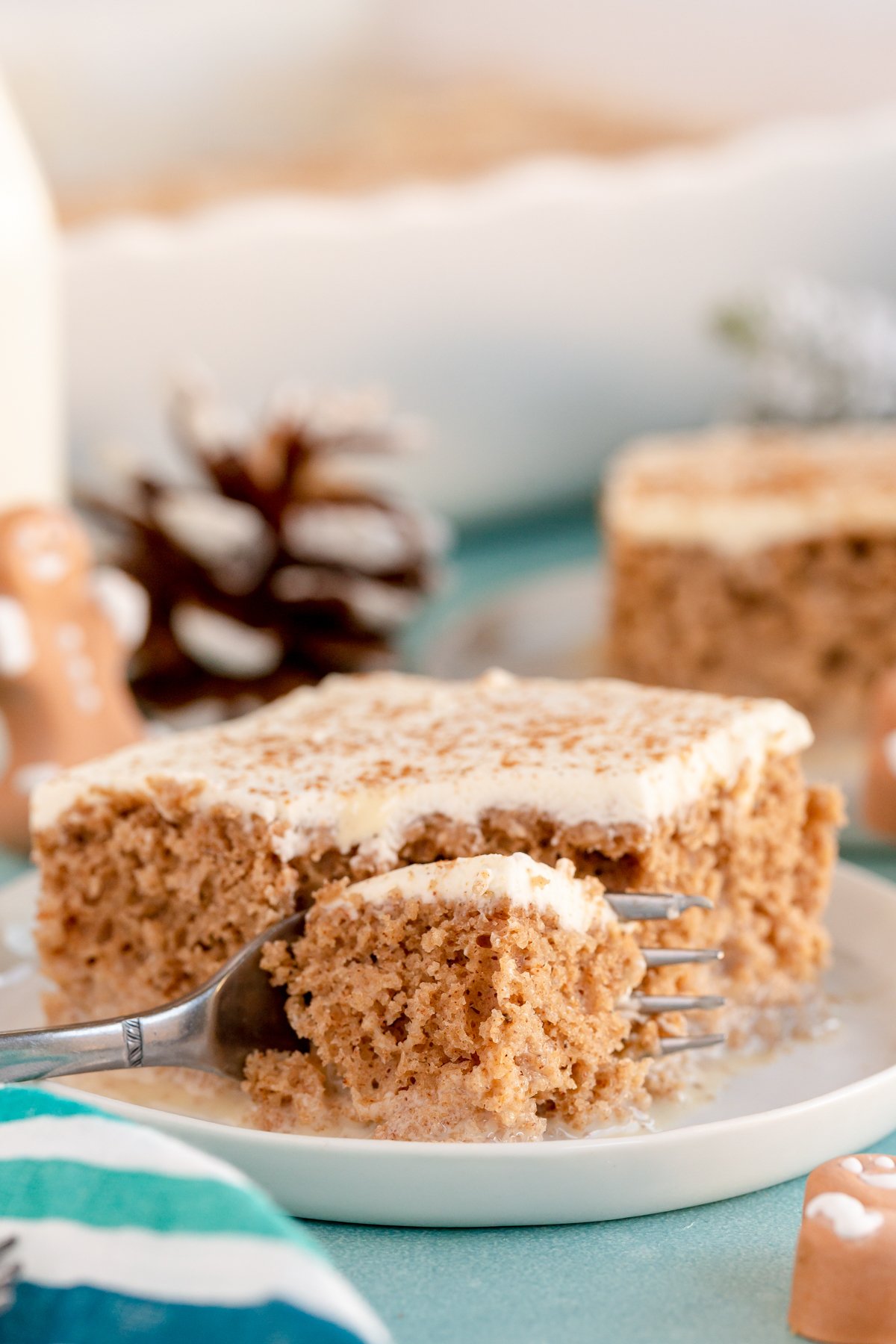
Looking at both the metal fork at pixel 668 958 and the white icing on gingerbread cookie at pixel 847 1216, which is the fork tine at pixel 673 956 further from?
the white icing on gingerbread cookie at pixel 847 1216

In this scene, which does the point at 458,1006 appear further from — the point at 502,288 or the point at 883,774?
the point at 502,288

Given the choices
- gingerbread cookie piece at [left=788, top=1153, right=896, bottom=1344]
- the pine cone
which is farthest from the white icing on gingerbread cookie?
the pine cone

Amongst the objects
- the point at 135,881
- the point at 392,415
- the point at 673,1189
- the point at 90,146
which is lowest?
the point at 673,1189

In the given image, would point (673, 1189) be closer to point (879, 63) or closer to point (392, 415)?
point (392, 415)

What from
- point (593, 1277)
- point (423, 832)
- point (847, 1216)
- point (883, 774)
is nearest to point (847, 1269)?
point (847, 1216)

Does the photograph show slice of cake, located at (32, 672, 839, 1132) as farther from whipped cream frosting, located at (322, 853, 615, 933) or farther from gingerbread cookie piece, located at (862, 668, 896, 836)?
gingerbread cookie piece, located at (862, 668, 896, 836)

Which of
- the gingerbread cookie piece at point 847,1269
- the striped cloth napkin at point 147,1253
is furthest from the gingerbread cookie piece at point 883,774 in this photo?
the striped cloth napkin at point 147,1253

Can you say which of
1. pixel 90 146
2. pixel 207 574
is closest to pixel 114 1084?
pixel 207 574
